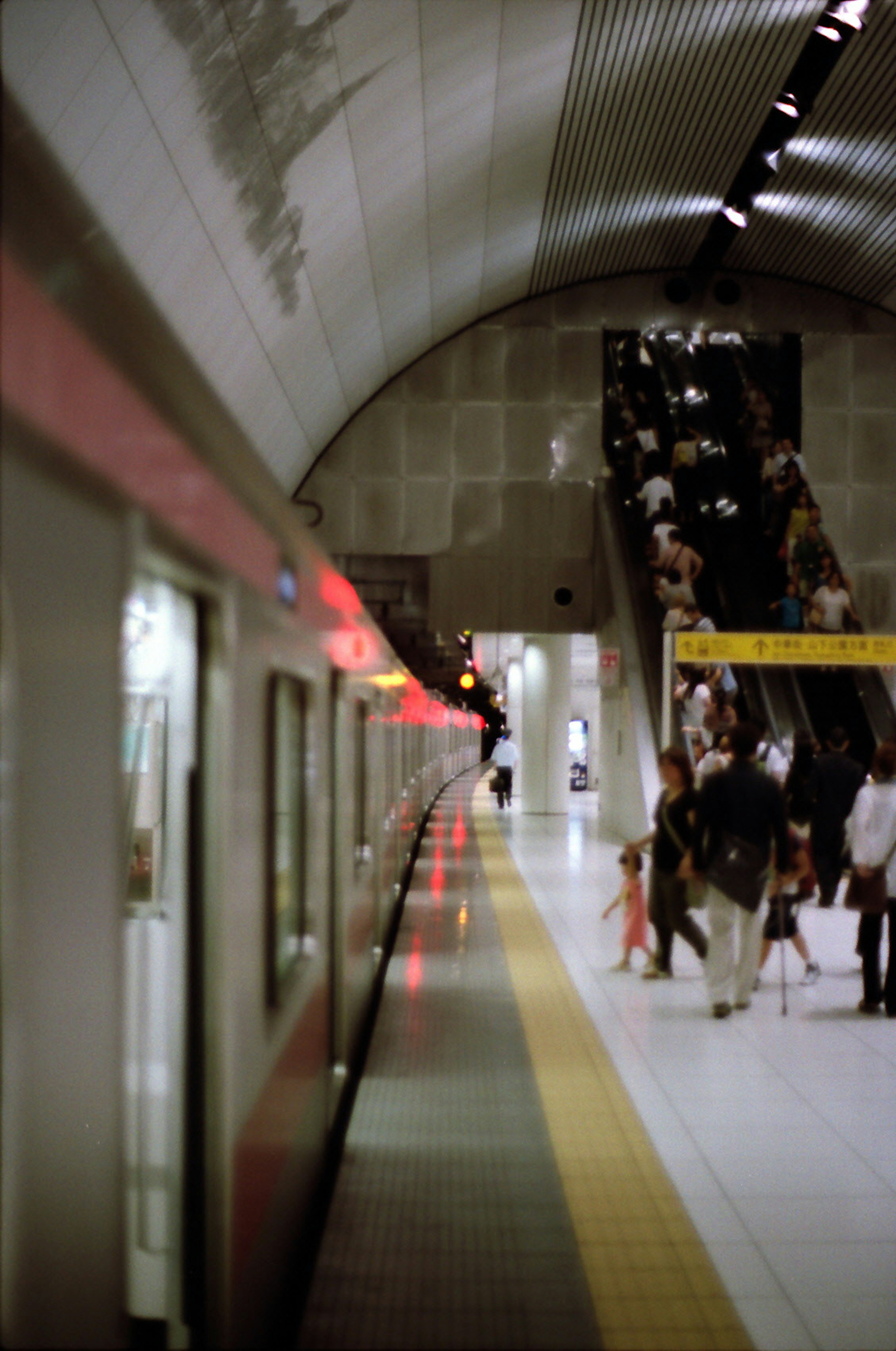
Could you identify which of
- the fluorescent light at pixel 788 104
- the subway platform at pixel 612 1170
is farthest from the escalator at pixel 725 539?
the subway platform at pixel 612 1170

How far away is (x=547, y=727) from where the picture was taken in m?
25.2

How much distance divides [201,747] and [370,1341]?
2.11 m

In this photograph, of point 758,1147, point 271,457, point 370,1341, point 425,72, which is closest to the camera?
point 370,1341

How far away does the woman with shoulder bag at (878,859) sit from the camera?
719 centimetres

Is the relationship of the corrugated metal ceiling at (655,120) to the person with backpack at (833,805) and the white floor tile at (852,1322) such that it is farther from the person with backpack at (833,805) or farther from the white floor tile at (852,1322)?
the white floor tile at (852,1322)

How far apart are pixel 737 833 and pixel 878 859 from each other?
899 millimetres

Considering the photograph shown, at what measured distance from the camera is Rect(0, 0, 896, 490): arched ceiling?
867cm

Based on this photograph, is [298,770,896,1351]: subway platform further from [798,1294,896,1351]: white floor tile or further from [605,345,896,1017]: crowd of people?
[605,345,896,1017]: crowd of people

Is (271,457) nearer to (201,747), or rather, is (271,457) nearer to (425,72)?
(425,72)

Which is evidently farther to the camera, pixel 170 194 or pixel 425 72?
pixel 425 72

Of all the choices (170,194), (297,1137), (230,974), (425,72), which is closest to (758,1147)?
(297,1137)

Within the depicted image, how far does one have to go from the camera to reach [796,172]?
1867 cm

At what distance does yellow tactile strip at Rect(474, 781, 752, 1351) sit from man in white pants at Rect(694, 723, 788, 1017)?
3.02 feet

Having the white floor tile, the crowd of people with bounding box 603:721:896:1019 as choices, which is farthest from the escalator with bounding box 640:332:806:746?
the white floor tile
